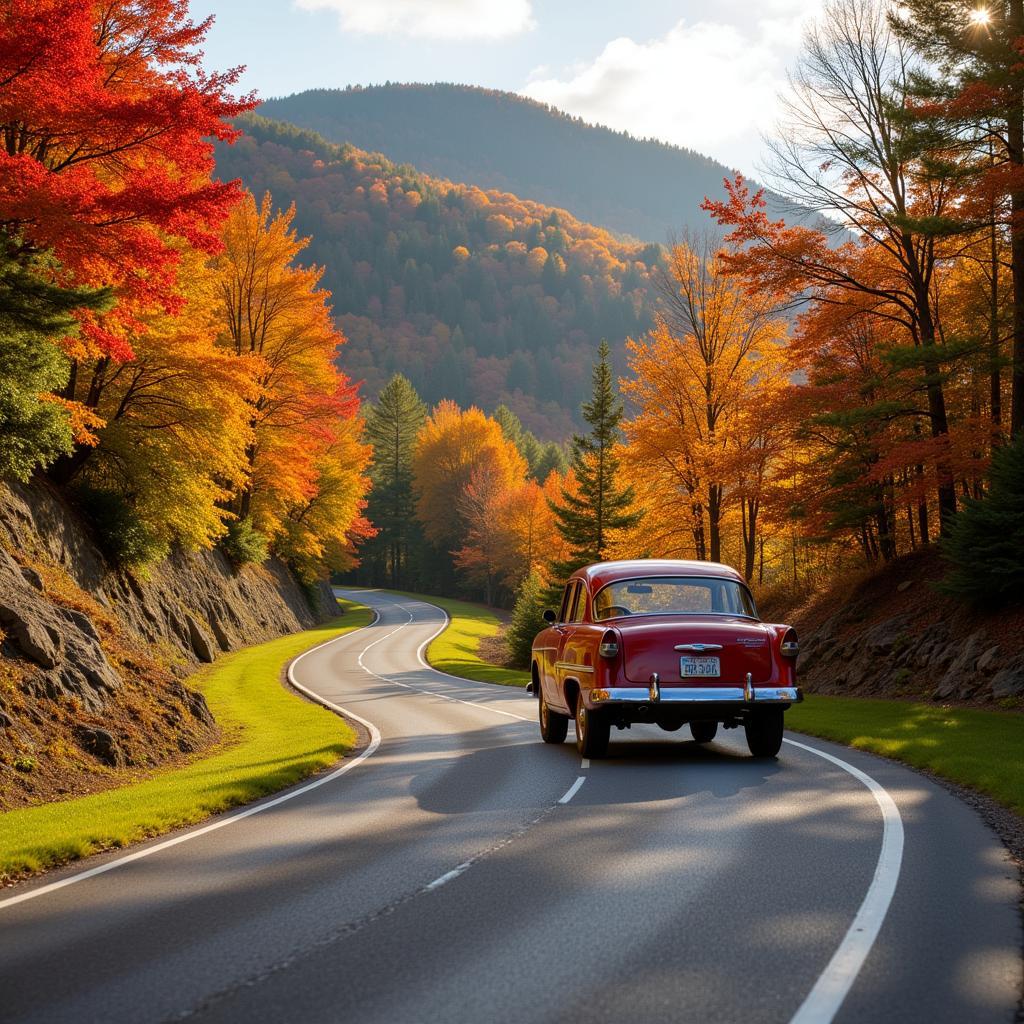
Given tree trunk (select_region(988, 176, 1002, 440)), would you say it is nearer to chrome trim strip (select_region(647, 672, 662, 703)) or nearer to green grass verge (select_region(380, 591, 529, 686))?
chrome trim strip (select_region(647, 672, 662, 703))

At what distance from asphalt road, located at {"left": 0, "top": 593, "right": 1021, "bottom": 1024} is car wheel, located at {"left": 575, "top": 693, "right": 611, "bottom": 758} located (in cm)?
145

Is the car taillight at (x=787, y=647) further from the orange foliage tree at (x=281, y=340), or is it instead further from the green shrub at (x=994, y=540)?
the orange foliage tree at (x=281, y=340)

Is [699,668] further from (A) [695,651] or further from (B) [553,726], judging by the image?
(B) [553,726]

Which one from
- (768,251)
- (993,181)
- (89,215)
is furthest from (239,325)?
(993,181)

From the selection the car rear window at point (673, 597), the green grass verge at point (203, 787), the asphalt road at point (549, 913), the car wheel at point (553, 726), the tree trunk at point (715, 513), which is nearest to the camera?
the asphalt road at point (549, 913)

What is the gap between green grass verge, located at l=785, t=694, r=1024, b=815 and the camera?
10734mm

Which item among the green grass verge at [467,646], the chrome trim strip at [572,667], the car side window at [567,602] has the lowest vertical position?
the green grass verge at [467,646]

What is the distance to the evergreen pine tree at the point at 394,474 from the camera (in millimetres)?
103125

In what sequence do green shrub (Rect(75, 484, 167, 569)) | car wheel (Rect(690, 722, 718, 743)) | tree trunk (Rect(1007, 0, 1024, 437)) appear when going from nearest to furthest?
car wheel (Rect(690, 722, 718, 743)) < tree trunk (Rect(1007, 0, 1024, 437)) < green shrub (Rect(75, 484, 167, 569))

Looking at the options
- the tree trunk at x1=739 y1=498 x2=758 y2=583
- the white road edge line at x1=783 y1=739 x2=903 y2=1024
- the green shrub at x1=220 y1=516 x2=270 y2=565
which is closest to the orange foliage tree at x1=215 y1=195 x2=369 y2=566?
the green shrub at x1=220 y1=516 x2=270 y2=565

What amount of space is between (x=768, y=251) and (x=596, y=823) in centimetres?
1795

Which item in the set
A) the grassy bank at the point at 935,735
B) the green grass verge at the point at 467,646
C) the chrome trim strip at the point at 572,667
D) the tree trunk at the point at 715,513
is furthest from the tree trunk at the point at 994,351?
the green grass verge at the point at 467,646

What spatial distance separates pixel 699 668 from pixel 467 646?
145 ft

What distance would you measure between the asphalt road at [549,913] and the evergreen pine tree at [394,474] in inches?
3642
